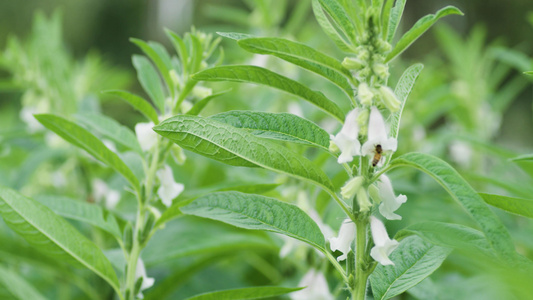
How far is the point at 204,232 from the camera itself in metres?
1.97

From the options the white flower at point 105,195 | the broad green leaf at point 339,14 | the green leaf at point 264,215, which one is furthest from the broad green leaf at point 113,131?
the white flower at point 105,195

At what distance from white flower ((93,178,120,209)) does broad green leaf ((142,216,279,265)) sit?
0.23 meters

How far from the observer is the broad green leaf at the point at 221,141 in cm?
94

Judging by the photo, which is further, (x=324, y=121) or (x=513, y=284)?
(x=324, y=121)

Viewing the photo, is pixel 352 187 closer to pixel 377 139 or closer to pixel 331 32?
pixel 377 139

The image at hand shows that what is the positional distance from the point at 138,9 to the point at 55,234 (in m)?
19.9

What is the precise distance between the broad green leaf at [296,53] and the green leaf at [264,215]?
27 cm

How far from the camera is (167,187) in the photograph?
1288mm

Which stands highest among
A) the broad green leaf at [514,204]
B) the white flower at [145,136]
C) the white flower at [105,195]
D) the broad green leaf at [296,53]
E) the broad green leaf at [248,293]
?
the white flower at [105,195]

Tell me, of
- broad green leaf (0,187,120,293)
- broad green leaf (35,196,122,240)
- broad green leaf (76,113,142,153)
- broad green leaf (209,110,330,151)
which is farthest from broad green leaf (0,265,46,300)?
broad green leaf (209,110,330,151)

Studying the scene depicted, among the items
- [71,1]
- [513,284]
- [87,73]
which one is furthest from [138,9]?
[513,284]

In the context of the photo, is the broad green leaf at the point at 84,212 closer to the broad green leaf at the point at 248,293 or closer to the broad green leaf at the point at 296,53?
the broad green leaf at the point at 248,293

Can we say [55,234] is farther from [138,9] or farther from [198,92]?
[138,9]

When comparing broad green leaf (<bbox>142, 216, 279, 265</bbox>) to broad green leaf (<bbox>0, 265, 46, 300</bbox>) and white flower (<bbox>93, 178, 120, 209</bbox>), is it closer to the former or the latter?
white flower (<bbox>93, 178, 120, 209</bbox>)
